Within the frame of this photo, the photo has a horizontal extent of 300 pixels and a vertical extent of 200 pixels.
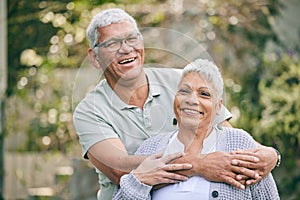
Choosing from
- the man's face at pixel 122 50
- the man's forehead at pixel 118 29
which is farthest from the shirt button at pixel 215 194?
the man's forehead at pixel 118 29

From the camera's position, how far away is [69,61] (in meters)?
6.43

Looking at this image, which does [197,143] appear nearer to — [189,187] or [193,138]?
[193,138]

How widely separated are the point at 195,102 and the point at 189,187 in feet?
0.95

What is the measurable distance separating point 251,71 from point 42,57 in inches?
58.0

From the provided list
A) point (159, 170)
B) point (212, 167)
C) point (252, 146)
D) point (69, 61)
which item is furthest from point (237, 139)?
point (69, 61)

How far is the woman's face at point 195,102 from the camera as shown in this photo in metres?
3.09

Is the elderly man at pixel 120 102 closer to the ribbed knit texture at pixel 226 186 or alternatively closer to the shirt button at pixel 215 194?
the ribbed knit texture at pixel 226 186

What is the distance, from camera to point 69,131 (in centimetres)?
641

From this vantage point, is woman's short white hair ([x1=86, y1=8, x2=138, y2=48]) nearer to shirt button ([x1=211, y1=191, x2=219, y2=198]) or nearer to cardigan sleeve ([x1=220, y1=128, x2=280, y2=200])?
cardigan sleeve ([x1=220, y1=128, x2=280, y2=200])

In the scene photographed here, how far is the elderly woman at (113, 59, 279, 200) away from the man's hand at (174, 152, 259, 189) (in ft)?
0.09

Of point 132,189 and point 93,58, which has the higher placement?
point 93,58

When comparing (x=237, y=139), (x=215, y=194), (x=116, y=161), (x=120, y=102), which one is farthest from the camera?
(x=120, y=102)

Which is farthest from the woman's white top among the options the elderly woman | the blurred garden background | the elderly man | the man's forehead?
the blurred garden background

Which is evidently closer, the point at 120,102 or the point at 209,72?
the point at 209,72
